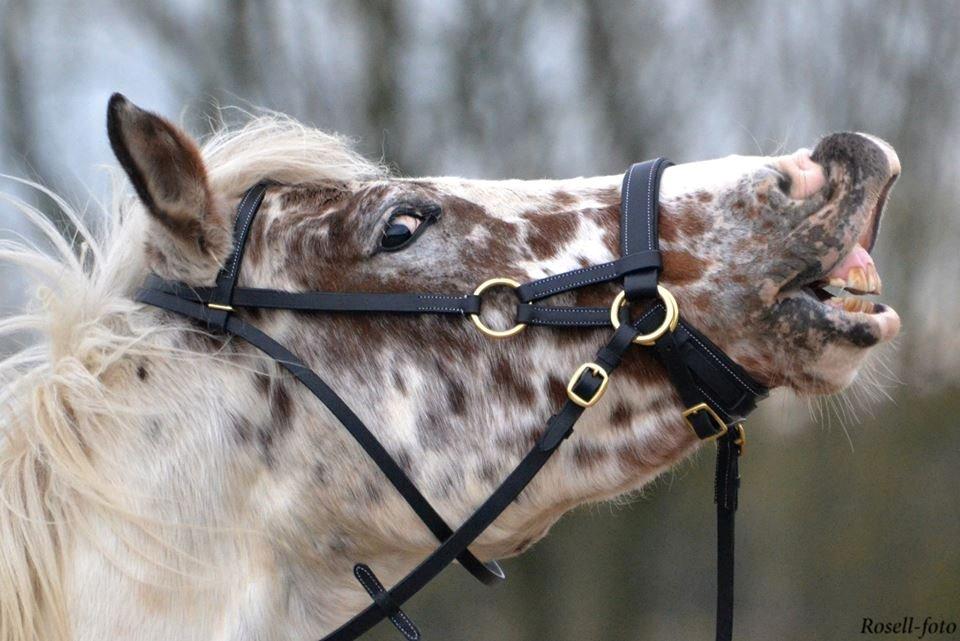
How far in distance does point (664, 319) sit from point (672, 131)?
5.30 m

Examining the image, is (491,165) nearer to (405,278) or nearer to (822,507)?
(822,507)

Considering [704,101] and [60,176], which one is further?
[704,101]

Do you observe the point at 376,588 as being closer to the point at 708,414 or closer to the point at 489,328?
the point at 489,328

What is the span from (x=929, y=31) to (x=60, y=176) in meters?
6.15

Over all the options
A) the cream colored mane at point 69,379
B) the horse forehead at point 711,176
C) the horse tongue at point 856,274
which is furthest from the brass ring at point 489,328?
the horse tongue at point 856,274

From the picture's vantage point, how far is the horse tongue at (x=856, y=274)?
5.66ft

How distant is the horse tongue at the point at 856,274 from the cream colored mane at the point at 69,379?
40.4 inches

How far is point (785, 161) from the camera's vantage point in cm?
180

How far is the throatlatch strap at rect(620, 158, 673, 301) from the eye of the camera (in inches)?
68.6

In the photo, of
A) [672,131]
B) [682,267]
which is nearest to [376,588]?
[682,267]

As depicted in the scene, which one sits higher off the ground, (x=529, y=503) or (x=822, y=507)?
(x=529, y=503)

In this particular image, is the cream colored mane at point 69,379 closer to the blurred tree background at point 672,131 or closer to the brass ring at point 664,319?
the brass ring at point 664,319

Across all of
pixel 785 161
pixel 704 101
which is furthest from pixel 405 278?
pixel 704 101

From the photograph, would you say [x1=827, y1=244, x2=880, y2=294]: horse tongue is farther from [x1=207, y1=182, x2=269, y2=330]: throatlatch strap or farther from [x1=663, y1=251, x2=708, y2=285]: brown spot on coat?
[x1=207, y1=182, x2=269, y2=330]: throatlatch strap
